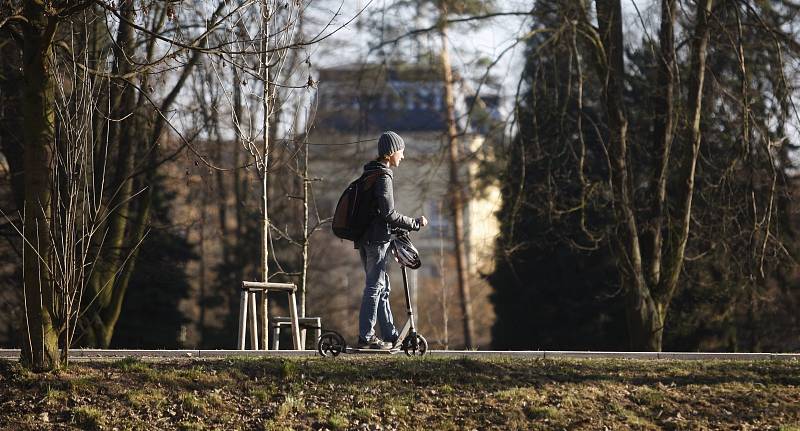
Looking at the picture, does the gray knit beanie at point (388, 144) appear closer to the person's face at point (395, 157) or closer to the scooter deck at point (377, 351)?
the person's face at point (395, 157)

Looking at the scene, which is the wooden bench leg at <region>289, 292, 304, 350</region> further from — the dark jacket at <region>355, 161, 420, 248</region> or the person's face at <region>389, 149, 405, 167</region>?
the person's face at <region>389, 149, 405, 167</region>

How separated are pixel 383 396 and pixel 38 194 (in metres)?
3.38

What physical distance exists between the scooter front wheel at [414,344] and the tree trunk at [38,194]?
314 cm

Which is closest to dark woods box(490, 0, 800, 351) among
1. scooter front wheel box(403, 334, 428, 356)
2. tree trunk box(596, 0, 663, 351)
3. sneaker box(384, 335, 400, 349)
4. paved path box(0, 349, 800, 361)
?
tree trunk box(596, 0, 663, 351)

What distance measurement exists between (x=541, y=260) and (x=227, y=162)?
9629mm

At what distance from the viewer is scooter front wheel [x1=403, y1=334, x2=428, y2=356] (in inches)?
408

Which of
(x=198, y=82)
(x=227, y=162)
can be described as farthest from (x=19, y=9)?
(x=227, y=162)

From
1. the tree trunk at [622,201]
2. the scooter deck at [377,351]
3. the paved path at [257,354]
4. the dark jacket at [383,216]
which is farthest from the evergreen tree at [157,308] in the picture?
the dark jacket at [383,216]

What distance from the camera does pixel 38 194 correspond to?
9.37 meters

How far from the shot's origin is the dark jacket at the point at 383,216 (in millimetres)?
9672

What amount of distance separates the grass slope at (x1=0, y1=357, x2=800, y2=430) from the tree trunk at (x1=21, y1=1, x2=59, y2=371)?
0.27 m

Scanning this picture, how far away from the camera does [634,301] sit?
54.4 feet

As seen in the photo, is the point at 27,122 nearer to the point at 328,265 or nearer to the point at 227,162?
the point at 227,162

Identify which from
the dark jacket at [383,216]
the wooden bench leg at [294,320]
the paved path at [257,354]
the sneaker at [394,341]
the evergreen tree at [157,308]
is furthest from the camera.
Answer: the evergreen tree at [157,308]
